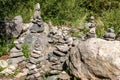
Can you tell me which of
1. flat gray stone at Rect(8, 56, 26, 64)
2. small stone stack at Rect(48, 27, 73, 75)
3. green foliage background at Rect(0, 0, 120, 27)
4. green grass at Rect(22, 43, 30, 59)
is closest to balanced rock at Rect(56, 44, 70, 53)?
small stone stack at Rect(48, 27, 73, 75)

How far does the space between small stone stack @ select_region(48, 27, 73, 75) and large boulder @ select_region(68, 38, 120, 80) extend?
0.71 metres

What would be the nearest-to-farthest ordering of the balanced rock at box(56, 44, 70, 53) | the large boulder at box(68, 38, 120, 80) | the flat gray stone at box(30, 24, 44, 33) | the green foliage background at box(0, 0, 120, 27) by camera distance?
the large boulder at box(68, 38, 120, 80) < the balanced rock at box(56, 44, 70, 53) < the flat gray stone at box(30, 24, 44, 33) < the green foliage background at box(0, 0, 120, 27)

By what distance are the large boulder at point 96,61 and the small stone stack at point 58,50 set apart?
712mm

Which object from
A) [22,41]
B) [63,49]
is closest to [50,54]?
[63,49]

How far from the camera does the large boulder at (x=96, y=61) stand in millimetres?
7785

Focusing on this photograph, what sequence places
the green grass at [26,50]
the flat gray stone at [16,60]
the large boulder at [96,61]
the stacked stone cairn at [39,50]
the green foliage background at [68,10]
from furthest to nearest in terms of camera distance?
1. the green foliage background at [68,10]
2. the green grass at [26,50]
3. the flat gray stone at [16,60]
4. the stacked stone cairn at [39,50]
5. the large boulder at [96,61]

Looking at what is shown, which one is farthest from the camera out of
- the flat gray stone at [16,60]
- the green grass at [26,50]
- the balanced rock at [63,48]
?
the green grass at [26,50]

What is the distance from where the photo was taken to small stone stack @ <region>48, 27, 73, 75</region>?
9.13 m

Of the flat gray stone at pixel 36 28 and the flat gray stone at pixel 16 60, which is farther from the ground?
the flat gray stone at pixel 36 28

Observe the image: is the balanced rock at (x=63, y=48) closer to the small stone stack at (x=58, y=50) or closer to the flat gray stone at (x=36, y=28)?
the small stone stack at (x=58, y=50)

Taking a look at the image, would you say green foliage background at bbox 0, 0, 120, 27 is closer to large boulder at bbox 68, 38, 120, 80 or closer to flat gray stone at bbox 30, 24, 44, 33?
flat gray stone at bbox 30, 24, 44, 33

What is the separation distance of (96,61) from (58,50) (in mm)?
1986

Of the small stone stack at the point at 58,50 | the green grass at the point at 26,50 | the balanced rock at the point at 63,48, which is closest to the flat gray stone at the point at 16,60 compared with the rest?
the green grass at the point at 26,50

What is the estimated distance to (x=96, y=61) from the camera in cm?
797
